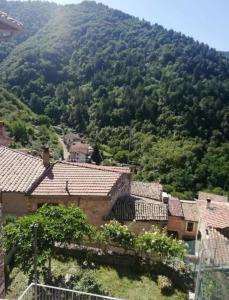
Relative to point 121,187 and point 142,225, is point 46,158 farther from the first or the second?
point 142,225

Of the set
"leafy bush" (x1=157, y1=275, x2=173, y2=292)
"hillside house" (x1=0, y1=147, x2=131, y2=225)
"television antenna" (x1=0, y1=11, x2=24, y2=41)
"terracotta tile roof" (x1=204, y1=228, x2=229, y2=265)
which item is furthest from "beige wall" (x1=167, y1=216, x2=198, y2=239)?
"television antenna" (x1=0, y1=11, x2=24, y2=41)

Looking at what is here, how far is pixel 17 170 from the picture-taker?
2116 centimetres

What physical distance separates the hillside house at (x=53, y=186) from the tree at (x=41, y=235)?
202 inches

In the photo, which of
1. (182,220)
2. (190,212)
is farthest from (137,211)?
(190,212)

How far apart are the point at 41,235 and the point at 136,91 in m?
103

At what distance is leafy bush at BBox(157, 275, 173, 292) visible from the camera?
14.9 metres

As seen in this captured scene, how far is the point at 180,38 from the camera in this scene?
16525cm

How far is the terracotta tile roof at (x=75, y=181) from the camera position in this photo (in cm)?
2017

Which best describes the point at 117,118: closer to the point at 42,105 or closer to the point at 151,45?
the point at 42,105

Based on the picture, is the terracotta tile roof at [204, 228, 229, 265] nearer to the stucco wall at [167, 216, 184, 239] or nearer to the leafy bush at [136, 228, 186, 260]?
the leafy bush at [136, 228, 186, 260]

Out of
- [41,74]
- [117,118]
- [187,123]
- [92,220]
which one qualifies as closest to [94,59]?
[41,74]

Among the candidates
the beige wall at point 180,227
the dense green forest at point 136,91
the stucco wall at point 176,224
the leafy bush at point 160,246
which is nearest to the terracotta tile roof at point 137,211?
the leafy bush at point 160,246

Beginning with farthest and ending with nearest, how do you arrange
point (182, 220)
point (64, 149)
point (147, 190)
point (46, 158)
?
1. point (64, 149)
2. point (147, 190)
3. point (182, 220)
4. point (46, 158)

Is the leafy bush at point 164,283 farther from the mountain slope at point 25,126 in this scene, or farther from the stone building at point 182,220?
the mountain slope at point 25,126
